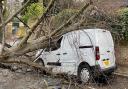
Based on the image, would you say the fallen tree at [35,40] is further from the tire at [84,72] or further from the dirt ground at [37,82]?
the tire at [84,72]

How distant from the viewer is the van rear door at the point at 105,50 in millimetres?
15039

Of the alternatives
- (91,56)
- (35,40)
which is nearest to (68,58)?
(91,56)

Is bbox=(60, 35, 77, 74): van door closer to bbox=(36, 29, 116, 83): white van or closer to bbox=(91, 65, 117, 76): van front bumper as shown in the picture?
bbox=(36, 29, 116, 83): white van

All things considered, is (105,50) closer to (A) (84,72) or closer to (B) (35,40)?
(A) (84,72)

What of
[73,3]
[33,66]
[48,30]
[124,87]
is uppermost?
[73,3]

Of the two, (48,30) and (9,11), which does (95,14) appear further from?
(9,11)

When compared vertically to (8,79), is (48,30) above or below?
above

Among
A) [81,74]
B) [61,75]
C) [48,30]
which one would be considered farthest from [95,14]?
[81,74]

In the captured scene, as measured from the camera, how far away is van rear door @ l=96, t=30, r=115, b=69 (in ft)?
49.3

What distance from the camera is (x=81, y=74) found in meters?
14.9

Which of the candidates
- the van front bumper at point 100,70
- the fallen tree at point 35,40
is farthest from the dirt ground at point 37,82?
the fallen tree at point 35,40

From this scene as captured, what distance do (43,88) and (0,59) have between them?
3.06 meters

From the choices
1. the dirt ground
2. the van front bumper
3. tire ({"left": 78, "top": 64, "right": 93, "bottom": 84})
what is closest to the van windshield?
the van front bumper

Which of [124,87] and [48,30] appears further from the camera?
[124,87]
